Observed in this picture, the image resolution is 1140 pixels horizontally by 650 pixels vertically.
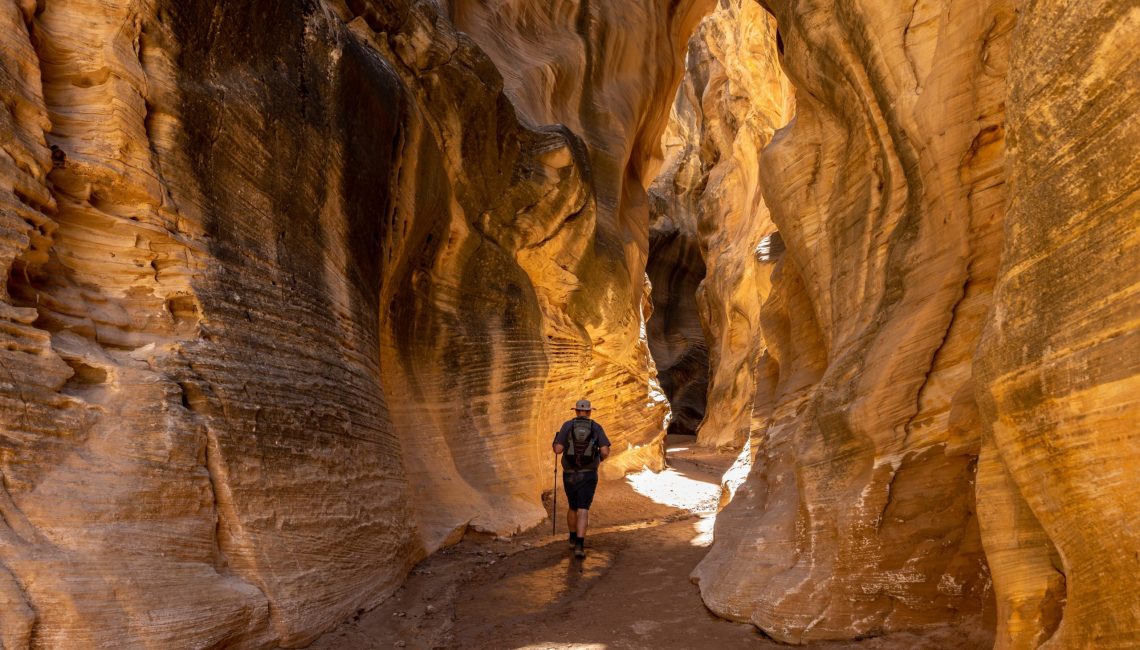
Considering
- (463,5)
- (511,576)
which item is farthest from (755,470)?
(463,5)

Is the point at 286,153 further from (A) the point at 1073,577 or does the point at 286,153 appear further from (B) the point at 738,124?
(B) the point at 738,124

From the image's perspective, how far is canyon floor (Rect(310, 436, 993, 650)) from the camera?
4.57 meters

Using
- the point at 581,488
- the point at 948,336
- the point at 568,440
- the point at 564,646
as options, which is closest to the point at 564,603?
the point at 564,646

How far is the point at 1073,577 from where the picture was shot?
9.01 feet

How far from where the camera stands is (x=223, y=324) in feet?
15.5

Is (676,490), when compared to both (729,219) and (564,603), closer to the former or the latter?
(564,603)

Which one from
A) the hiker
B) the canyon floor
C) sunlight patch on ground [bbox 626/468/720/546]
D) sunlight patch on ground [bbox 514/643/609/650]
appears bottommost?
sunlight patch on ground [bbox 514/643/609/650]

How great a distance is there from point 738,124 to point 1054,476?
66.5 ft

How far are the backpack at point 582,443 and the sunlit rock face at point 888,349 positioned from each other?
1.67 m

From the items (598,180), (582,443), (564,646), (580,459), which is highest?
(598,180)

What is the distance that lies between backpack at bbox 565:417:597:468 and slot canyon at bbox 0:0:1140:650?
930 mm

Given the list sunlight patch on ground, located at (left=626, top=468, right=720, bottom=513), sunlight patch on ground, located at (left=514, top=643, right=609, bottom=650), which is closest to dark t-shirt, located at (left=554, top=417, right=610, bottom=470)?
sunlight patch on ground, located at (left=514, top=643, right=609, bottom=650)

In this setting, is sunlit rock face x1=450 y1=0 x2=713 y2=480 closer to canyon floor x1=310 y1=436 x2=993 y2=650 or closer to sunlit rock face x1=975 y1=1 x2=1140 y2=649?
canyon floor x1=310 y1=436 x2=993 y2=650

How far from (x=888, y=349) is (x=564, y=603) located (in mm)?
2984
